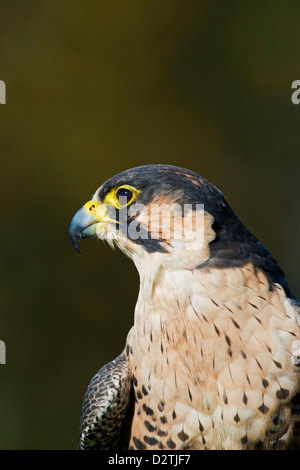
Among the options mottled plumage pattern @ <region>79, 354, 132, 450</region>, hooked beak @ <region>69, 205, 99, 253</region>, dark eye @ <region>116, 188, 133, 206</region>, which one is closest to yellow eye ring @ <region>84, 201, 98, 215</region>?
hooked beak @ <region>69, 205, 99, 253</region>

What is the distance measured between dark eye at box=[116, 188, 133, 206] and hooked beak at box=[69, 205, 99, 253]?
148mm

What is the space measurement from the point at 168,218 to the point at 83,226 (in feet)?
1.25

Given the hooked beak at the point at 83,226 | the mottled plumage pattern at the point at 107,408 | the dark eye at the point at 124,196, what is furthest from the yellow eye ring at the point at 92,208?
the mottled plumage pattern at the point at 107,408

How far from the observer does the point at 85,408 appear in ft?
6.79

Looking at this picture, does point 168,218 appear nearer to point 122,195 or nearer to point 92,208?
point 122,195

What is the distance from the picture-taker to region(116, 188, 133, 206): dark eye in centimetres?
184

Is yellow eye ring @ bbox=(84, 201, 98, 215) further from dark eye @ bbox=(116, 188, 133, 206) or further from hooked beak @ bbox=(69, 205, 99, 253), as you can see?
dark eye @ bbox=(116, 188, 133, 206)

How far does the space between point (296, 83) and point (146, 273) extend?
3759 mm

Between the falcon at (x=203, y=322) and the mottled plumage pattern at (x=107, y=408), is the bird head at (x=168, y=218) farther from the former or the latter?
the mottled plumage pattern at (x=107, y=408)

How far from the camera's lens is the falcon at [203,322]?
1.66m

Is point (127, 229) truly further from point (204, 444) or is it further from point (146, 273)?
point (204, 444)

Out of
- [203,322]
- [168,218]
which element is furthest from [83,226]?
[203,322]

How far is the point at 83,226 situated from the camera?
6.47 feet
